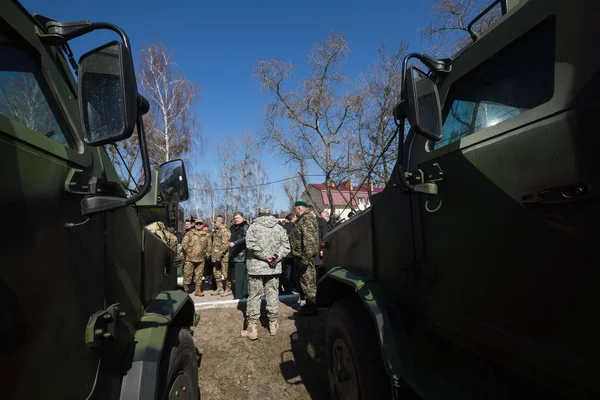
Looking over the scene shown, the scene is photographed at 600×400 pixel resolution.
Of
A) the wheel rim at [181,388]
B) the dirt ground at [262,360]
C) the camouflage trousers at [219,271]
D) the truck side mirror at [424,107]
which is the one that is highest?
the truck side mirror at [424,107]

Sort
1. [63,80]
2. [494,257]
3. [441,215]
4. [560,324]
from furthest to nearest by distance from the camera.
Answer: [441,215] < [63,80] < [494,257] < [560,324]

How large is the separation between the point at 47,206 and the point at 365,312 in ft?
7.27

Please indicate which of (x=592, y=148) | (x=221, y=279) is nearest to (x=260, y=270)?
(x=221, y=279)

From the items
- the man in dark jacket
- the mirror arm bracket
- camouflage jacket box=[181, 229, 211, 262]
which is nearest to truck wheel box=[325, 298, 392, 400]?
the mirror arm bracket

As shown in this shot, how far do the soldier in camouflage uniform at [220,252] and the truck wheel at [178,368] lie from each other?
222 inches

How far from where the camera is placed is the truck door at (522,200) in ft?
3.67

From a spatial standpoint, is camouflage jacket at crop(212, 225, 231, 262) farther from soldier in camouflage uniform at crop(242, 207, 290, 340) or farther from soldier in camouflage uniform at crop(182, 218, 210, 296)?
soldier in camouflage uniform at crop(242, 207, 290, 340)

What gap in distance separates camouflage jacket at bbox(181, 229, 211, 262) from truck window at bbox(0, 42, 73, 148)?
657cm

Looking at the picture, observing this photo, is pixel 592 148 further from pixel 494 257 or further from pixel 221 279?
pixel 221 279

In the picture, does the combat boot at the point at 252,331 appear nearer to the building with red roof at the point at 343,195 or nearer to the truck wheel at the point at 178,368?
the building with red roof at the point at 343,195

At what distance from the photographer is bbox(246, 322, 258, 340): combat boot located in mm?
4750

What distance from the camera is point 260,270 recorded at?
5031 millimetres

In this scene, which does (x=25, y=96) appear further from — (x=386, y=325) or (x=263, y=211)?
(x=263, y=211)

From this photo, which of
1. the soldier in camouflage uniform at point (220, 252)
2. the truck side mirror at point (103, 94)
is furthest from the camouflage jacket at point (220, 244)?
the truck side mirror at point (103, 94)
